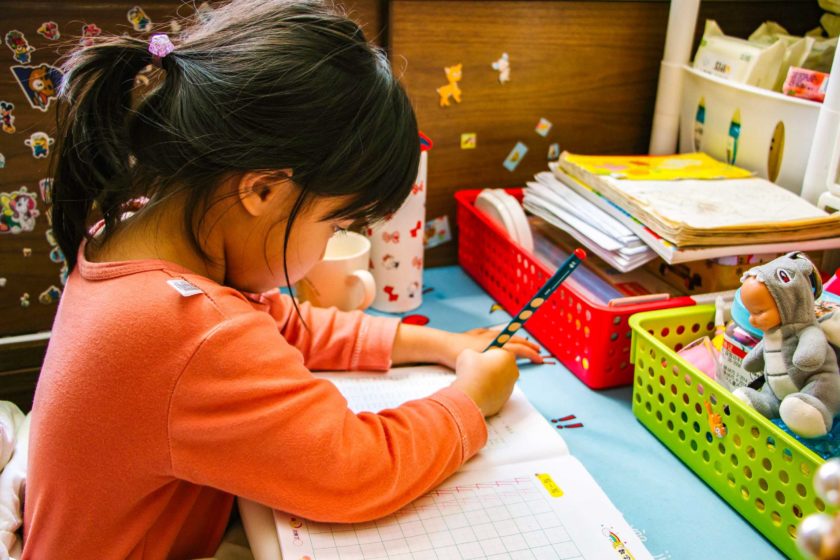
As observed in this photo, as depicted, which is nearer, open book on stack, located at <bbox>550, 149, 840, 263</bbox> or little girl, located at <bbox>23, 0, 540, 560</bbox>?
little girl, located at <bbox>23, 0, 540, 560</bbox>

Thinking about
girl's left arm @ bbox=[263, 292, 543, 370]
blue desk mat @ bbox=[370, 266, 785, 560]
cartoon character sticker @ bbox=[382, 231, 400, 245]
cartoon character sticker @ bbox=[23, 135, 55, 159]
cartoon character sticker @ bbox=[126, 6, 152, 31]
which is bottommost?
blue desk mat @ bbox=[370, 266, 785, 560]

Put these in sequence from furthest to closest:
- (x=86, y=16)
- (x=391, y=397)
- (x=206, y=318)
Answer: (x=86, y=16) → (x=391, y=397) → (x=206, y=318)

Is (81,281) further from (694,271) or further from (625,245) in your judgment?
(694,271)

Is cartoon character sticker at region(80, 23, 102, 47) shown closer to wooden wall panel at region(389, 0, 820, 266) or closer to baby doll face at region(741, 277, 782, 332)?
wooden wall panel at region(389, 0, 820, 266)

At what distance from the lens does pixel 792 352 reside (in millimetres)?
663

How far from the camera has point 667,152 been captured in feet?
4.02

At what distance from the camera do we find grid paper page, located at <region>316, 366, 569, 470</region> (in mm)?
718

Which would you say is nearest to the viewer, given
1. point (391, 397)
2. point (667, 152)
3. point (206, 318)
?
point (206, 318)

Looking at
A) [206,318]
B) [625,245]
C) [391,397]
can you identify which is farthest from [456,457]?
[625,245]

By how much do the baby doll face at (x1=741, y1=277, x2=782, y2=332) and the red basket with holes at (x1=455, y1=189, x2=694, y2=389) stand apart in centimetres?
18

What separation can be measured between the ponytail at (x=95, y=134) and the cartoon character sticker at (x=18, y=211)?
1.11 ft

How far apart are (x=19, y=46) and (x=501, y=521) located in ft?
2.54

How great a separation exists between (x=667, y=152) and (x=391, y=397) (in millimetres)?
689

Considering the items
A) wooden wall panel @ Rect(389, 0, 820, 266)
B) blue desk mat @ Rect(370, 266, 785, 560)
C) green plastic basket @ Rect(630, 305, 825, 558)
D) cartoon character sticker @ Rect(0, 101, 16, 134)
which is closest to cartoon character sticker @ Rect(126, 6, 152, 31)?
cartoon character sticker @ Rect(0, 101, 16, 134)
